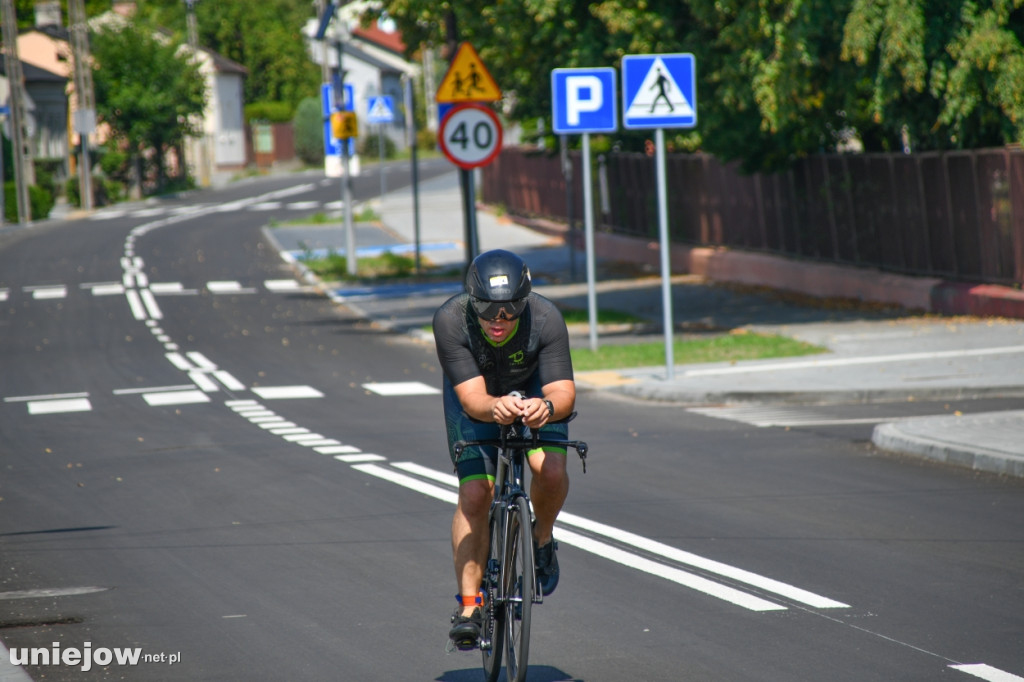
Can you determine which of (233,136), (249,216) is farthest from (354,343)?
(233,136)

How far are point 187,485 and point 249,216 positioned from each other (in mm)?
40886

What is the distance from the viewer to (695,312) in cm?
2141

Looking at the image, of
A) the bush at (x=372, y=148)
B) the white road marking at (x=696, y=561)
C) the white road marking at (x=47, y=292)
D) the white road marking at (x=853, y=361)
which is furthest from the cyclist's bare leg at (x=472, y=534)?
the bush at (x=372, y=148)

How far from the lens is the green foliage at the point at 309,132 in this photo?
87188 mm

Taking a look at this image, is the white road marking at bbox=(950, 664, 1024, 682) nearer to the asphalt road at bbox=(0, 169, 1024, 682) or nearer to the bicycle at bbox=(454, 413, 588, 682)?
the asphalt road at bbox=(0, 169, 1024, 682)

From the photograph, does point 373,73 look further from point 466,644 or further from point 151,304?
point 466,644

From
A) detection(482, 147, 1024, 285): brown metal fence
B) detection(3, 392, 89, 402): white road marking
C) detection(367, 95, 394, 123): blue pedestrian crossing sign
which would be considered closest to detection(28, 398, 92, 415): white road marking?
detection(3, 392, 89, 402): white road marking

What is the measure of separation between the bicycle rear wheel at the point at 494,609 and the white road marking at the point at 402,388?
9.42 m

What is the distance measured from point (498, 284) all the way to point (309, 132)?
84.3 metres

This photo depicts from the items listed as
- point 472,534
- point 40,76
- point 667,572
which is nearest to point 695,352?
point 667,572

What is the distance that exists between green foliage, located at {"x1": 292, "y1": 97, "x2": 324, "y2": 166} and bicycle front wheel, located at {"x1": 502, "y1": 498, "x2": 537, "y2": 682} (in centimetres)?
8245

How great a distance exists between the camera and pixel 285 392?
1517 cm

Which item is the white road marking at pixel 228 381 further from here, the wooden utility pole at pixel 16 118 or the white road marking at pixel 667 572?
the wooden utility pole at pixel 16 118

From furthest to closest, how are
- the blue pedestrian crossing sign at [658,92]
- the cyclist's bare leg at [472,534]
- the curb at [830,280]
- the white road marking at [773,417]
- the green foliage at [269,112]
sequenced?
the green foliage at [269,112] < the curb at [830,280] < the blue pedestrian crossing sign at [658,92] < the white road marking at [773,417] < the cyclist's bare leg at [472,534]
